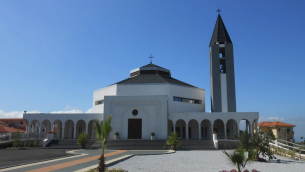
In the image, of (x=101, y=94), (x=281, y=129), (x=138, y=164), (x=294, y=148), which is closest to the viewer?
(x=138, y=164)

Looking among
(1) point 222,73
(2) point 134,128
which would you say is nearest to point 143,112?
(2) point 134,128

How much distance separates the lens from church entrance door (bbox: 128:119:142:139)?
101 ft

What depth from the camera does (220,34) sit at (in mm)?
36531

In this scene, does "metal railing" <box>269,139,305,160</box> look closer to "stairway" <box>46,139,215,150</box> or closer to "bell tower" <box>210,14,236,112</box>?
"stairway" <box>46,139,215,150</box>

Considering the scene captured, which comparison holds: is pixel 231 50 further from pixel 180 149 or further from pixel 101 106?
pixel 101 106

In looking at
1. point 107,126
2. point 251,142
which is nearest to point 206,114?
point 251,142

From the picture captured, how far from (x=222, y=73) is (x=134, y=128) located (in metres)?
13.6

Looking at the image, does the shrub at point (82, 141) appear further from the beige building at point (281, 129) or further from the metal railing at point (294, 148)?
the beige building at point (281, 129)

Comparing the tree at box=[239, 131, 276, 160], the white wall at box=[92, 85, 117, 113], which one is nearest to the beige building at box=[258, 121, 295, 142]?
the white wall at box=[92, 85, 117, 113]

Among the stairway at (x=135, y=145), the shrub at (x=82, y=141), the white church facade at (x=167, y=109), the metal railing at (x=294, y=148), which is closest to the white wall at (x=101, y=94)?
the white church facade at (x=167, y=109)

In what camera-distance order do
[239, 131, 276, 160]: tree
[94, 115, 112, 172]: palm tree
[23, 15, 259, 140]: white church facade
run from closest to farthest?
[94, 115, 112, 172]: palm tree
[239, 131, 276, 160]: tree
[23, 15, 259, 140]: white church facade

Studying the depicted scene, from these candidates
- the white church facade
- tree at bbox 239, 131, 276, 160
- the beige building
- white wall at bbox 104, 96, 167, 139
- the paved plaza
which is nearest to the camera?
the paved plaza

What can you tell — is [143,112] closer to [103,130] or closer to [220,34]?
[220,34]

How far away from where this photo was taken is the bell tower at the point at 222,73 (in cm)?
3291
